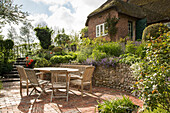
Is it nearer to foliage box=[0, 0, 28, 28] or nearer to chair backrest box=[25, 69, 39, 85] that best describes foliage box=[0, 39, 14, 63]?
foliage box=[0, 0, 28, 28]

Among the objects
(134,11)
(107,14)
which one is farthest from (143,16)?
(107,14)

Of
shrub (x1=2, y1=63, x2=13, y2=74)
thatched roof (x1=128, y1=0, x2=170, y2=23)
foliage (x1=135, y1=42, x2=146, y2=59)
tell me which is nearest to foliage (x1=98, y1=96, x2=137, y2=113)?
foliage (x1=135, y1=42, x2=146, y2=59)

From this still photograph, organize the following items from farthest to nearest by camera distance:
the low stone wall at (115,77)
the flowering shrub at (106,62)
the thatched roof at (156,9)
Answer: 1. the thatched roof at (156,9)
2. the flowering shrub at (106,62)
3. the low stone wall at (115,77)

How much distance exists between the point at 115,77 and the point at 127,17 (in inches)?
364

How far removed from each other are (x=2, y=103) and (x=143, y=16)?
1454 cm

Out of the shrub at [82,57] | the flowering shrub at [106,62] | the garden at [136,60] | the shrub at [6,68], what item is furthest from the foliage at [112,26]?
the shrub at [6,68]

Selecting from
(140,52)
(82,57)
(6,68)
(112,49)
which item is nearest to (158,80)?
(140,52)

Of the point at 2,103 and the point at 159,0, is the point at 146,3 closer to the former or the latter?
the point at 159,0

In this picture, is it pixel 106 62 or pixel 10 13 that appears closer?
pixel 106 62

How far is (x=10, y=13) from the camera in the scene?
9930 millimetres

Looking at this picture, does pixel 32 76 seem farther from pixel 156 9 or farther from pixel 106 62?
pixel 156 9

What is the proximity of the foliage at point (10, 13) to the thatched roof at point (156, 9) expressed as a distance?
12822 mm

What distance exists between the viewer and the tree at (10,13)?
963 centimetres

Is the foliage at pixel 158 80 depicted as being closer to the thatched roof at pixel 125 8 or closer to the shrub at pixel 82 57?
the shrub at pixel 82 57
